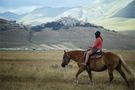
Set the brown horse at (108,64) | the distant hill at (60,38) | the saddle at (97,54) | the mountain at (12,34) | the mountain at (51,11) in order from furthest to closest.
Result: the mountain at (51,11) < the mountain at (12,34) < the distant hill at (60,38) < the saddle at (97,54) < the brown horse at (108,64)

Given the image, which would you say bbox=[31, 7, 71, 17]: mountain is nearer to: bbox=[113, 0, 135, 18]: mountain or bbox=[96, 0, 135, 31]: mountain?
bbox=[96, 0, 135, 31]: mountain

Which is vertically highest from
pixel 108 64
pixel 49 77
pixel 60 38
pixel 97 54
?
pixel 60 38

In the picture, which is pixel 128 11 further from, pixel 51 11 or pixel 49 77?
pixel 49 77

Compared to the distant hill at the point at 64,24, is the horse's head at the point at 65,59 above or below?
below

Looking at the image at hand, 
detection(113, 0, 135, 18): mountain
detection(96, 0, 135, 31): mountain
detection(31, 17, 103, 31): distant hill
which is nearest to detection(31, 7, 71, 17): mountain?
detection(31, 17, 103, 31): distant hill

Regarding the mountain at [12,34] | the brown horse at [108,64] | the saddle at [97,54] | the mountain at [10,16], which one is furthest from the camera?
the mountain at [10,16]

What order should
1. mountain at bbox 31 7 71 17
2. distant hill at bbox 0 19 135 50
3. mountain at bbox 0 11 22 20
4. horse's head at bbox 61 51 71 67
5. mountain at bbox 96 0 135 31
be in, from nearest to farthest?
1. horse's head at bbox 61 51 71 67
2. distant hill at bbox 0 19 135 50
3. mountain at bbox 96 0 135 31
4. mountain at bbox 0 11 22 20
5. mountain at bbox 31 7 71 17

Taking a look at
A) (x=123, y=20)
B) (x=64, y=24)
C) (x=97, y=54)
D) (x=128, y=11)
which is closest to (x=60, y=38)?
(x=64, y=24)

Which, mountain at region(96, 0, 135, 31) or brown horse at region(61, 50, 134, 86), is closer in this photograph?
brown horse at region(61, 50, 134, 86)

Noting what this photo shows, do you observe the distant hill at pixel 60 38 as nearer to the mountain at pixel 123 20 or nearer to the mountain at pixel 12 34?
the mountain at pixel 12 34

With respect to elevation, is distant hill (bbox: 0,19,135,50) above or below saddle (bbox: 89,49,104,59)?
above

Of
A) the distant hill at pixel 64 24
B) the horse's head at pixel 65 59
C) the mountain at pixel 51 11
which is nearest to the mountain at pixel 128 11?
the distant hill at pixel 64 24

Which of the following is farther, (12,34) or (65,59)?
(12,34)

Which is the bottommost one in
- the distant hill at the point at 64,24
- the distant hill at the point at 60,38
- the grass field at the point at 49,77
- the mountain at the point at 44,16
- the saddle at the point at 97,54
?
the grass field at the point at 49,77
